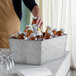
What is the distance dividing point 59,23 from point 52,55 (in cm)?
142

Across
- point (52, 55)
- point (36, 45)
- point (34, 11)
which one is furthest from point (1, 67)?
point (34, 11)

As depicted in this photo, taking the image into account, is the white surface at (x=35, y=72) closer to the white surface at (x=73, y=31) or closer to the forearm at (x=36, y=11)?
the forearm at (x=36, y=11)

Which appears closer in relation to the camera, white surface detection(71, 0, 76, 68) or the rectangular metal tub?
the rectangular metal tub

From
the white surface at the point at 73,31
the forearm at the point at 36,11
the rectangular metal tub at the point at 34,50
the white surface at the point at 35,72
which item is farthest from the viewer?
the white surface at the point at 73,31

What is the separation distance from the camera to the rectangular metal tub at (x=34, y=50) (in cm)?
102

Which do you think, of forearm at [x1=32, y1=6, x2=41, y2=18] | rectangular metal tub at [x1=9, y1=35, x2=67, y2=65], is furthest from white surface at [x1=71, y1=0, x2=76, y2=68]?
rectangular metal tub at [x1=9, y1=35, x2=67, y2=65]

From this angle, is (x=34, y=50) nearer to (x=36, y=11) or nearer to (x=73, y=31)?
(x=36, y=11)

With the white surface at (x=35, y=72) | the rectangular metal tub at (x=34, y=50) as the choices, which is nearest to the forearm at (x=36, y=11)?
the rectangular metal tub at (x=34, y=50)

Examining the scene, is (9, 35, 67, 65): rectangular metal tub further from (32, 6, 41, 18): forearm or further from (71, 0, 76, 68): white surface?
(71, 0, 76, 68): white surface

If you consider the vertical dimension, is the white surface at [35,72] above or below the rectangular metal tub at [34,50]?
below

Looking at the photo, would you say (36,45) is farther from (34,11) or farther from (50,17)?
(50,17)

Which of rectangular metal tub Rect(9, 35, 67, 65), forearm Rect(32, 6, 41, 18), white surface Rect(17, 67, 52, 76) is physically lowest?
white surface Rect(17, 67, 52, 76)

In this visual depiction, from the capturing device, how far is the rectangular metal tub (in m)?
1.02

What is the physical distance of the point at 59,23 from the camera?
250cm
